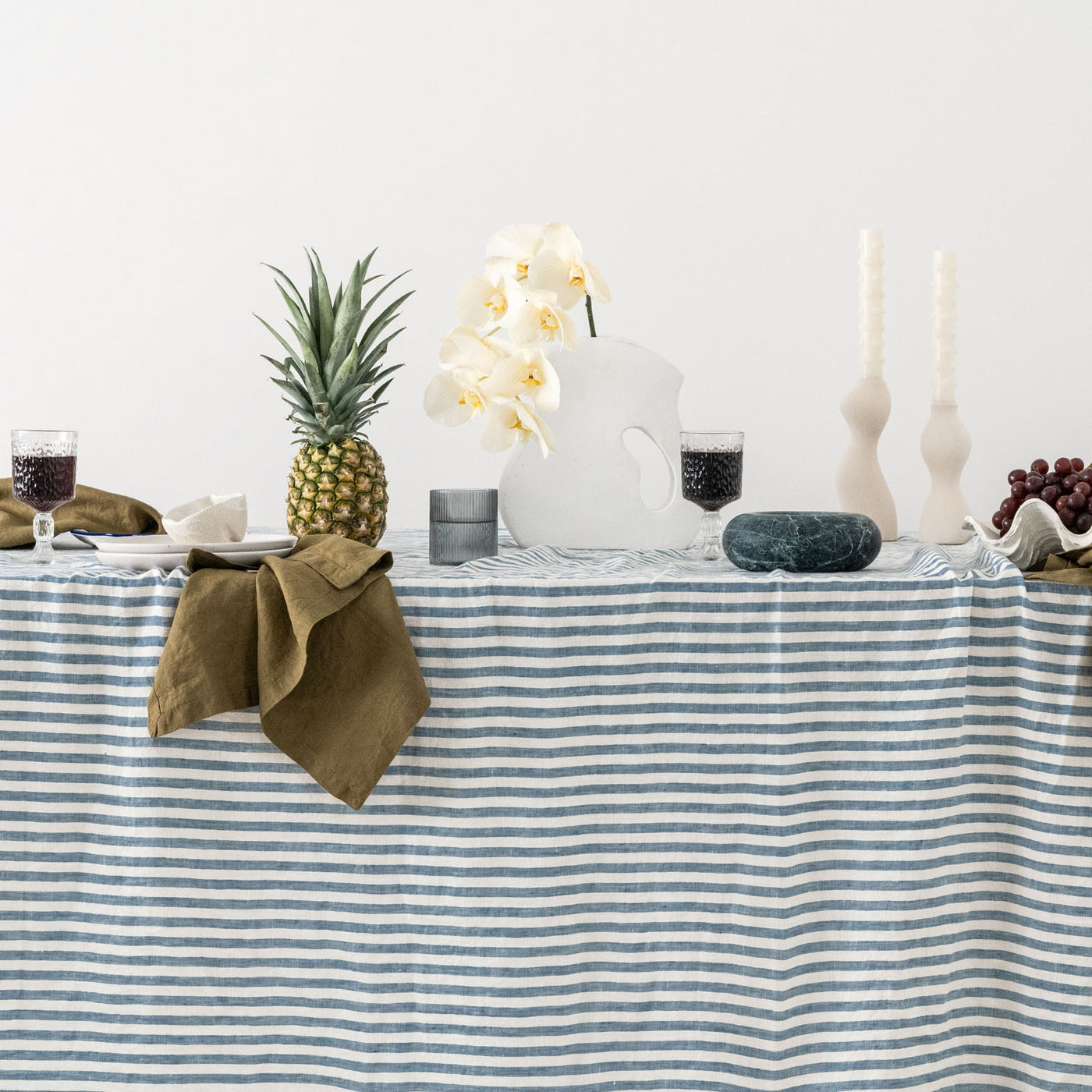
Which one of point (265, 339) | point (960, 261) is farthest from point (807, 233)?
point (265, 339)

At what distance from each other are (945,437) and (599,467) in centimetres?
61

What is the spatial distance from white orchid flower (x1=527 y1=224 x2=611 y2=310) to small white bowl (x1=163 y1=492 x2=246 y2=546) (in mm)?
497

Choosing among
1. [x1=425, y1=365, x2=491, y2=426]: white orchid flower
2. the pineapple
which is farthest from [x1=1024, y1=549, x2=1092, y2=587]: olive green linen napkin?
the pineapple

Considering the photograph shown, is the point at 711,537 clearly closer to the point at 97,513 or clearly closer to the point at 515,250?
the point at 515,250

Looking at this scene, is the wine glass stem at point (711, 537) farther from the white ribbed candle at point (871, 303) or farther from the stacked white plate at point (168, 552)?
the stacked white plate at point (168, 552)

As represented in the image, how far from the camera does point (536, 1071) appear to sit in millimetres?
1216

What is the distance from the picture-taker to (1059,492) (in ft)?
4.82

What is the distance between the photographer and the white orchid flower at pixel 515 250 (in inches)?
57.0

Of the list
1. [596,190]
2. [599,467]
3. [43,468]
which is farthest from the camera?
[596,190]

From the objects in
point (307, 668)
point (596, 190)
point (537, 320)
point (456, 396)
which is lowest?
point (307, 668)

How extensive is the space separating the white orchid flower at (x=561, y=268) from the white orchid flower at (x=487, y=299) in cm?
4

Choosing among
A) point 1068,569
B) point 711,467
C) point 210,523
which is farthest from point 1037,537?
point 210,523

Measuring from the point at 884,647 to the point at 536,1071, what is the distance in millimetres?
639

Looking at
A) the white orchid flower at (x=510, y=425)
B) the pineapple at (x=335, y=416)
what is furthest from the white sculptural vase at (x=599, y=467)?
the pineapple at (x=335, y=416)
